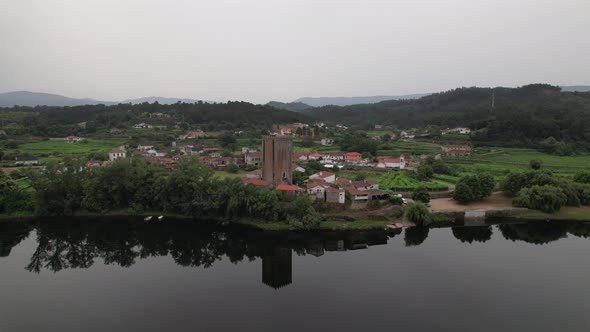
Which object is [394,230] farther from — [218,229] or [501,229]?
[218,229]

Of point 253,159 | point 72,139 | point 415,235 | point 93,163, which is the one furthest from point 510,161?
point 72,139

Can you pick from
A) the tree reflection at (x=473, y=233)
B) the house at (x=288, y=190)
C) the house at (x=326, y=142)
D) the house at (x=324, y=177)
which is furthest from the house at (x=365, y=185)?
the house at (x=326, y=142)

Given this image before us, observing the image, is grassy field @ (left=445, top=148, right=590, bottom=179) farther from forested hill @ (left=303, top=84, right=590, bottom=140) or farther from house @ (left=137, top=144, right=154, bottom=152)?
house @ (left=137, top=144, right=154, bottom=152)

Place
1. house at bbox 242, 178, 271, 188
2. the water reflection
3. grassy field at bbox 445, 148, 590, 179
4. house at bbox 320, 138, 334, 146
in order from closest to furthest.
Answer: the water reflection, house at bbox 242, 178, 271, 188, grassy field at bbox 445, 148, 590, 179, house at bbox 320, 138, 334, 146

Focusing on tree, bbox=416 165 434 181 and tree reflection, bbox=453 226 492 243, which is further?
tree, bbox=416 165 434 181

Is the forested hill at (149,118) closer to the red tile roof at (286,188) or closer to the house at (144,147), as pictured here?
the house at (144,147)

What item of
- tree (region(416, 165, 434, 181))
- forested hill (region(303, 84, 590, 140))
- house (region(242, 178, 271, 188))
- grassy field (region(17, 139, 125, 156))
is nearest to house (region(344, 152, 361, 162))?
tree (region(416, 165, 434, 181))
